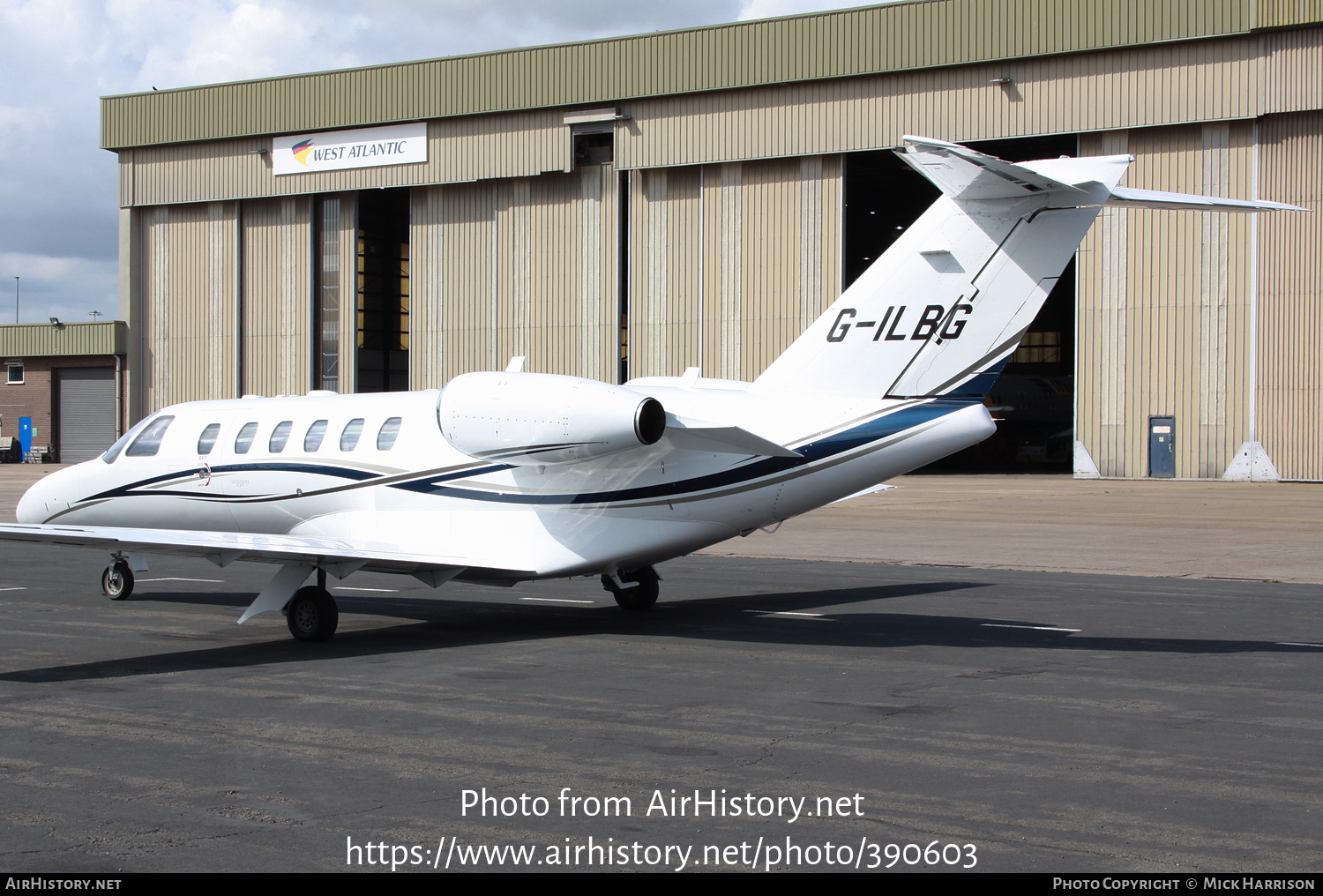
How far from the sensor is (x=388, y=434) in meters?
14.3

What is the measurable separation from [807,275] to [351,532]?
1189 inches

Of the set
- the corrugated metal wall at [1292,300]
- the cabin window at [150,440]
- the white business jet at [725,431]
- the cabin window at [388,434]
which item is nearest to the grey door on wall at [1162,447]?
the corrugated metal wall at [1292,300]

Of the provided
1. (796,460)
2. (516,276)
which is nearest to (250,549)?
(796,460)

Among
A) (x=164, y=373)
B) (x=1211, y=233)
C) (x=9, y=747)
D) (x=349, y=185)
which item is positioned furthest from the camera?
(x=164, y=373)

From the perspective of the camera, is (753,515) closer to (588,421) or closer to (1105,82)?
(588,421)

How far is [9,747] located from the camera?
26.2 ft

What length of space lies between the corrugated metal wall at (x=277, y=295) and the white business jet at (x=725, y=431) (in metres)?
37.6

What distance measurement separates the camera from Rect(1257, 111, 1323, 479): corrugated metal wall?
36781 mm

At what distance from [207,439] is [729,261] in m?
29.5

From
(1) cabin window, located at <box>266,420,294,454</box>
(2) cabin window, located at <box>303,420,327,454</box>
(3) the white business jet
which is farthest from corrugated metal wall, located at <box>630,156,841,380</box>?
(3) the white business jet

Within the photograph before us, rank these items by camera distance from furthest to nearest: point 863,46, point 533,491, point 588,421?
1. point 863,46
2. point 533,491
3. point 588,421

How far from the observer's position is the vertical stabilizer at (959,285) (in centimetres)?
1149

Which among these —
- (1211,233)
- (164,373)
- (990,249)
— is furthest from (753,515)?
(164,373)

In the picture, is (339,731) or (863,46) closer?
(339,731)
